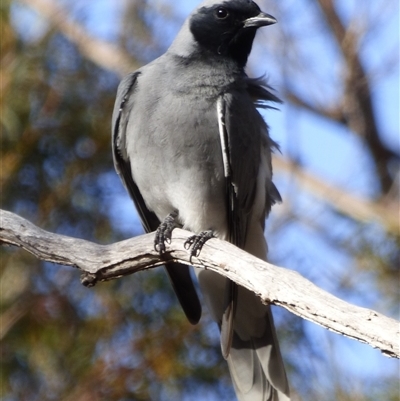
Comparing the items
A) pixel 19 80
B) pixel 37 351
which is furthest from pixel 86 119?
pixel 37 351

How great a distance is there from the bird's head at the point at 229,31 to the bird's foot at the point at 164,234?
119cm

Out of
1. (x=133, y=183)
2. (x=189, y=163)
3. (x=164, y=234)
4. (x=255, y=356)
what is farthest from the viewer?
(x=133, y=183)

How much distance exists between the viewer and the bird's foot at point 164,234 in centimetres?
417

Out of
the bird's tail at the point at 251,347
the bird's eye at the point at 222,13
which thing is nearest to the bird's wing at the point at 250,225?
the bird's tail at the point at 251,347

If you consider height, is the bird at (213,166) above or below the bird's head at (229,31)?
below

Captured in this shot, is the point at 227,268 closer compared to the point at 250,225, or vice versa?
the point at 227,268

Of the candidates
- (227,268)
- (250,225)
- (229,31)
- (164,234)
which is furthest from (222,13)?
(227,268)

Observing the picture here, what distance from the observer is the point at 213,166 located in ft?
15.5

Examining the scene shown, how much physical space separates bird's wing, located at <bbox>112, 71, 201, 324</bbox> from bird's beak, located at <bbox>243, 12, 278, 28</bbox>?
742 mm

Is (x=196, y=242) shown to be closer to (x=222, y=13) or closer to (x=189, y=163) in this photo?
(x=189, y=163)

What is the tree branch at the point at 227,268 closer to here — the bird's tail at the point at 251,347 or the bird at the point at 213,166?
the bird at the point at 213,166

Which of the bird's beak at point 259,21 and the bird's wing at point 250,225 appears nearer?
the bird's wing at point 250,225

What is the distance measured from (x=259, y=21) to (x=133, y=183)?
4.06 ft

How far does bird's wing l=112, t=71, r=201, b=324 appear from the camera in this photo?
4781mm
